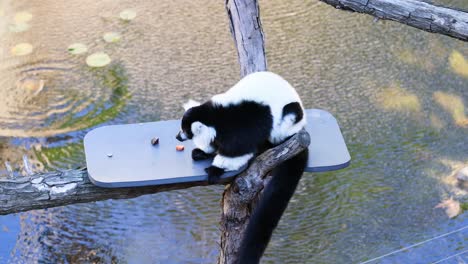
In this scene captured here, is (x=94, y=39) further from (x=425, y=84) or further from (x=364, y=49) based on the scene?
(x=425, y=84)

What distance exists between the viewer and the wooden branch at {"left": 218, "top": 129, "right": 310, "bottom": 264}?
73.6 inches

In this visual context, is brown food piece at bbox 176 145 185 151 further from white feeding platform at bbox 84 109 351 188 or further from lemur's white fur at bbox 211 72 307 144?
lemur's white fur at bbox 211 72 307 144

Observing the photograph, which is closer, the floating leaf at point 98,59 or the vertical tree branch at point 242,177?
the vertical tree branch at point 242,177

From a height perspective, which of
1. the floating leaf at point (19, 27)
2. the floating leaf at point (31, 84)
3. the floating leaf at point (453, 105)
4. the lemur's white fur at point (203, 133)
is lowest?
the floating leaf at point (31, 84)

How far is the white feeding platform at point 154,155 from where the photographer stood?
1.90m

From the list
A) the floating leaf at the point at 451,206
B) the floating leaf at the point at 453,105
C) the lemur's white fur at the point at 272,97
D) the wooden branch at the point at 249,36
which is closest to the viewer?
the lemur's white fur at the point at 272,97

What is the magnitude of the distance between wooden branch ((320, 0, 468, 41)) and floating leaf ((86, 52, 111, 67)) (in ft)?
6.14

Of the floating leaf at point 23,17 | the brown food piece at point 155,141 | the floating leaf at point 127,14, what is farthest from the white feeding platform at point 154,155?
the floating leaf at point 23,17

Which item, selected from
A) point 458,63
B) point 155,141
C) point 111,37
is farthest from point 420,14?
point 111,37

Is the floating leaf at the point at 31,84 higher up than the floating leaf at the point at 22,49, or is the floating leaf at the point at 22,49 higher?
the floating leaf at the point at 22,49

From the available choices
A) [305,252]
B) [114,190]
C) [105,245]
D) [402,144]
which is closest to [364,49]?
[402,144]

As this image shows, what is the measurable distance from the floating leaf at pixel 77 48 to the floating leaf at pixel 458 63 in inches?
86.0

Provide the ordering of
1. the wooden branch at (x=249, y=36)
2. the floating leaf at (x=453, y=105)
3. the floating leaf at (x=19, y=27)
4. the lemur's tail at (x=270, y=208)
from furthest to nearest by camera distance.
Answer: the floating leaf at (x=19, y=27)
the floating leaf at (x=453, y=105)
the wooden branch at (x=249, y=36)
the lemur's tail at (x=270, y=208)

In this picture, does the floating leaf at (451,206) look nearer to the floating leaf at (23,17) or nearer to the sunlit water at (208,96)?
the sunlit water at (208,96)
